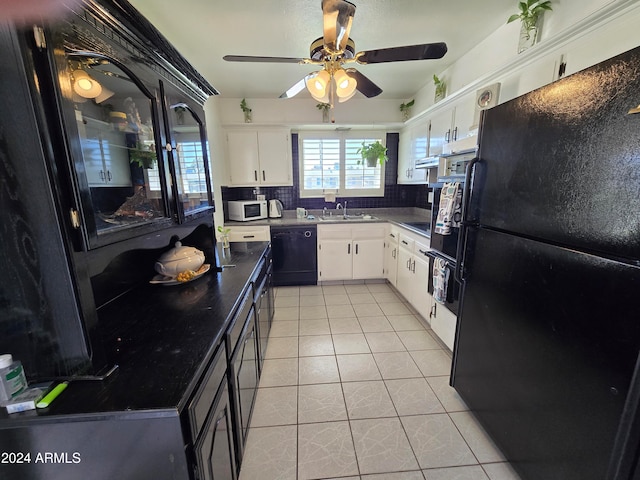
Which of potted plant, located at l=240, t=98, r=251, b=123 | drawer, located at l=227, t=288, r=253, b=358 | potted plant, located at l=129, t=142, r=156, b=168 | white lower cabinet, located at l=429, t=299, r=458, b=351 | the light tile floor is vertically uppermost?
potted plant, located at l=240, t=98, r=251, b=123

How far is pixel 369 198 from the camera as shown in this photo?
13.6 ft

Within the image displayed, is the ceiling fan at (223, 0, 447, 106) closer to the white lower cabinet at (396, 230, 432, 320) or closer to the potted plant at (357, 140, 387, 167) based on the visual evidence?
the white lower cabinet at (396, 230, 432, 320)

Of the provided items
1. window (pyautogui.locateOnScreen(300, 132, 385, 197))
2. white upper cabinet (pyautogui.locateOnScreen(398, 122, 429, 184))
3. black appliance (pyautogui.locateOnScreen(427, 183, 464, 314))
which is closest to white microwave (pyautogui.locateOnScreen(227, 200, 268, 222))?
window (pyautogui.locateOnScreen(300, 132, 385, 197))

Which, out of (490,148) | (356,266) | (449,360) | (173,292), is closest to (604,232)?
(490,148)

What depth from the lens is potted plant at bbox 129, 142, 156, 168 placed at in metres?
1.17

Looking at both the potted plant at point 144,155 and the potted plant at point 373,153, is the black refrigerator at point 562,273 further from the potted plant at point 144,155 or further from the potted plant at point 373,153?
the potted plant at point 373,153

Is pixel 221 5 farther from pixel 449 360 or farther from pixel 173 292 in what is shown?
pixel 449 360

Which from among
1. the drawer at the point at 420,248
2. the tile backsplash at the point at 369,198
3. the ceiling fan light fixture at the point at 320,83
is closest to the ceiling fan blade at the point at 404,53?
the ceiling fan light fixture at the point at 320,83

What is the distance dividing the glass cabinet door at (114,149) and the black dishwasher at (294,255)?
230cm

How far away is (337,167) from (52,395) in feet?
12.3

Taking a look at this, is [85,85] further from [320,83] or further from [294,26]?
[294,26]

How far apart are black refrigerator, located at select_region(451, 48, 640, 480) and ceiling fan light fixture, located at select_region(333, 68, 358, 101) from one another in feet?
2.73

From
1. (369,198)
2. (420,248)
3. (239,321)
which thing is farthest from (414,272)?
(239,321)

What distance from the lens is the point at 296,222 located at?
3.50m
